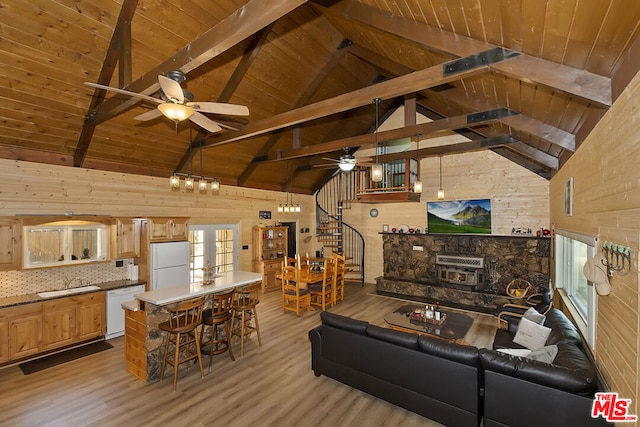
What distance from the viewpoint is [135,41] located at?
4.12 metres

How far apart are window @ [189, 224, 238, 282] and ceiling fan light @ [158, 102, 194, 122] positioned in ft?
15.9

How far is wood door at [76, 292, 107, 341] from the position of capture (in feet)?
16.0

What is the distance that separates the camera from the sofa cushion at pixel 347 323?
11.7 ft

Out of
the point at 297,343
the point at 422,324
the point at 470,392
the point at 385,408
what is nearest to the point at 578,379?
the point at 470,392

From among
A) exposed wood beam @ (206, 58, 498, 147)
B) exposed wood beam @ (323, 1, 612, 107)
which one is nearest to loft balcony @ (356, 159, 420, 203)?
exposed wood beam @ (206, 58, 498, 147)

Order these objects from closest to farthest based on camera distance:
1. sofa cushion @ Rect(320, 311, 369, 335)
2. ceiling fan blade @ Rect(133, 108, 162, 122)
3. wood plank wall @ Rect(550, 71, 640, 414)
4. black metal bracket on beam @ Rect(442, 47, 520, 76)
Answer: wood plank wall @ Rect(550, 71, 640, 414) < black metal bracket on beam @ Rect(442, 47, 520, 76) < ceiling fan blade @ Rect(133, 108, 162, 122) < sofa cushion @ Rect(320, 311, 369, 335)

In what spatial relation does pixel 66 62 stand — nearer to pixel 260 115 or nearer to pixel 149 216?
pixel 149 216

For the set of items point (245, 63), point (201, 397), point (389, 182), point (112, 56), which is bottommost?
point (201, 397)

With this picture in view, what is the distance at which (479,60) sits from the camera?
280 cm

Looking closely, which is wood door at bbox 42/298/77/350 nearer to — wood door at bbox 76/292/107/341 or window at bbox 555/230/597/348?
wood door at bbox 76/292/107/341

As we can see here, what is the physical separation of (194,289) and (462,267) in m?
6.59

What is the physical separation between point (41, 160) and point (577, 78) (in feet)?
24.3

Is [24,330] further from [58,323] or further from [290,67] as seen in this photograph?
[290,67]

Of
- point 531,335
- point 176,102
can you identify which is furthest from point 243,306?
point 531,335
